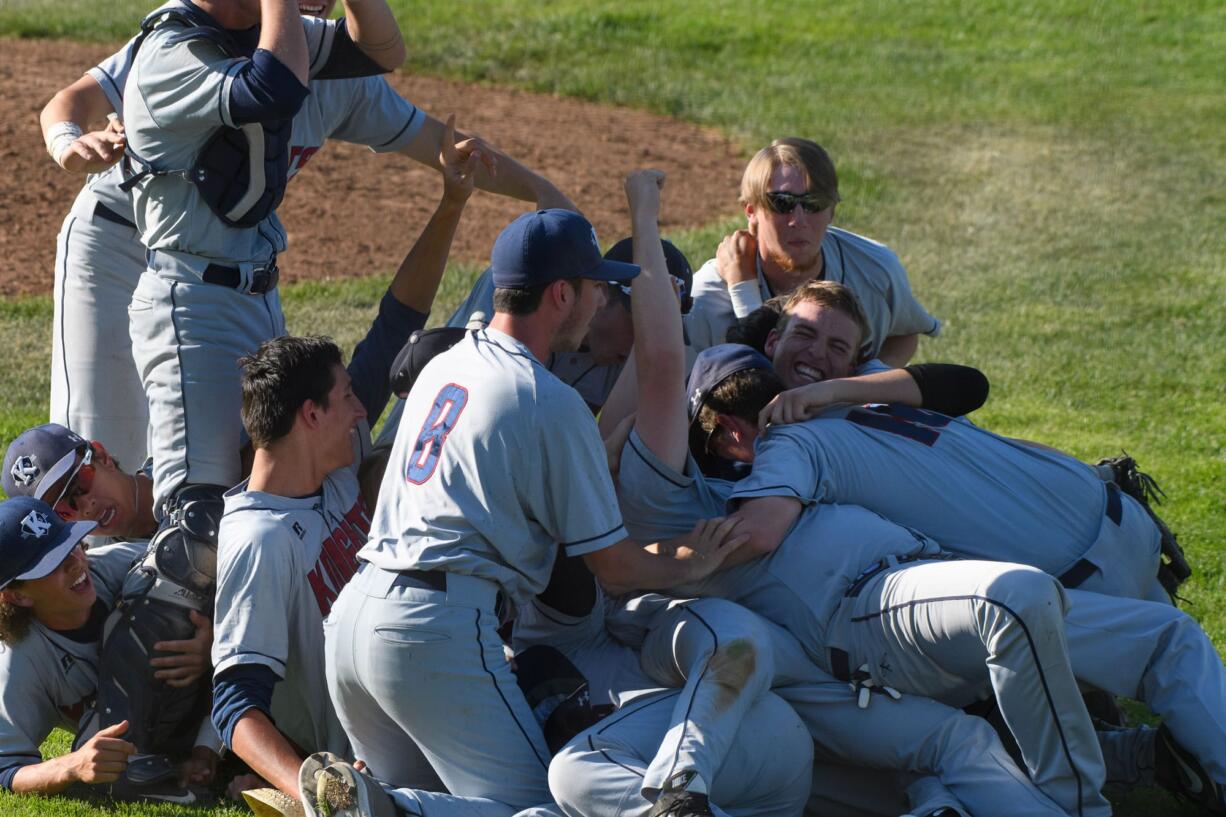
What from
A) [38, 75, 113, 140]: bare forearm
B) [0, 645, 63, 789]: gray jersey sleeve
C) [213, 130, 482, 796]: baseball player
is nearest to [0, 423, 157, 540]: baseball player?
[0, 645, 63, 789]: gray jersey sleeve

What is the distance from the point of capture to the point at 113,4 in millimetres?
18484

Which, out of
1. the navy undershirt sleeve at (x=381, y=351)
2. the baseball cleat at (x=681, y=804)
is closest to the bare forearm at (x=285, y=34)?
the navy undershirt sleeve at (x=381, y=351)

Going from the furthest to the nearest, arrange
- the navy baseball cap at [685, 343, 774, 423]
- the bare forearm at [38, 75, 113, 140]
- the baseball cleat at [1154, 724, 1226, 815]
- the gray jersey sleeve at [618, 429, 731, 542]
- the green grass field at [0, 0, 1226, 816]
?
the green grass field at [0, 0, 1226, 816] → the bare forearm at [38, 75, 113, 140] → the navy baseball cap at [685, 343, 774, 423] → the gray jersey sleeve at [618, 429, 731, 542] → the baseball cleat at [1154, 724, 1226, 815]

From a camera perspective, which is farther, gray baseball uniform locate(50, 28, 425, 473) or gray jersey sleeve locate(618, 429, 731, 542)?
gray baseball uniform locate(50, 28, 425, 473)

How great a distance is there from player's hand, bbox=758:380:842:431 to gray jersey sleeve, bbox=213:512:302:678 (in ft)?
4.70

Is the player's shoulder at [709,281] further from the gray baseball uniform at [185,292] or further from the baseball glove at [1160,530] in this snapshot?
the gray baseball uniform at [185,292]

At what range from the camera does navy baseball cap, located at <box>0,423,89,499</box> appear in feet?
15.9

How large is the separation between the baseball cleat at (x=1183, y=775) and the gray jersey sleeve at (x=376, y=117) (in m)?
3.37

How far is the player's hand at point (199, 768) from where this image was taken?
4.55m

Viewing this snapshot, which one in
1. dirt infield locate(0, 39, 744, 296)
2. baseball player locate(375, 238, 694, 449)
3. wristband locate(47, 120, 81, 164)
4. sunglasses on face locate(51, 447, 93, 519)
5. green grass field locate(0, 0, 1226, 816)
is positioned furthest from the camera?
dirt infield locate(0, 39, 744, 296)

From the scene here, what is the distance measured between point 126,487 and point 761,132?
10497 mm

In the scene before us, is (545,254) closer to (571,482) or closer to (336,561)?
(571,482)

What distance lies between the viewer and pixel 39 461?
489cm

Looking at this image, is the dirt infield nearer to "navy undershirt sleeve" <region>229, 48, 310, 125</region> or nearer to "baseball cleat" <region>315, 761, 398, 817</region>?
"navy undershirt sleeve" <region>229, 48, 310, 125</region>
